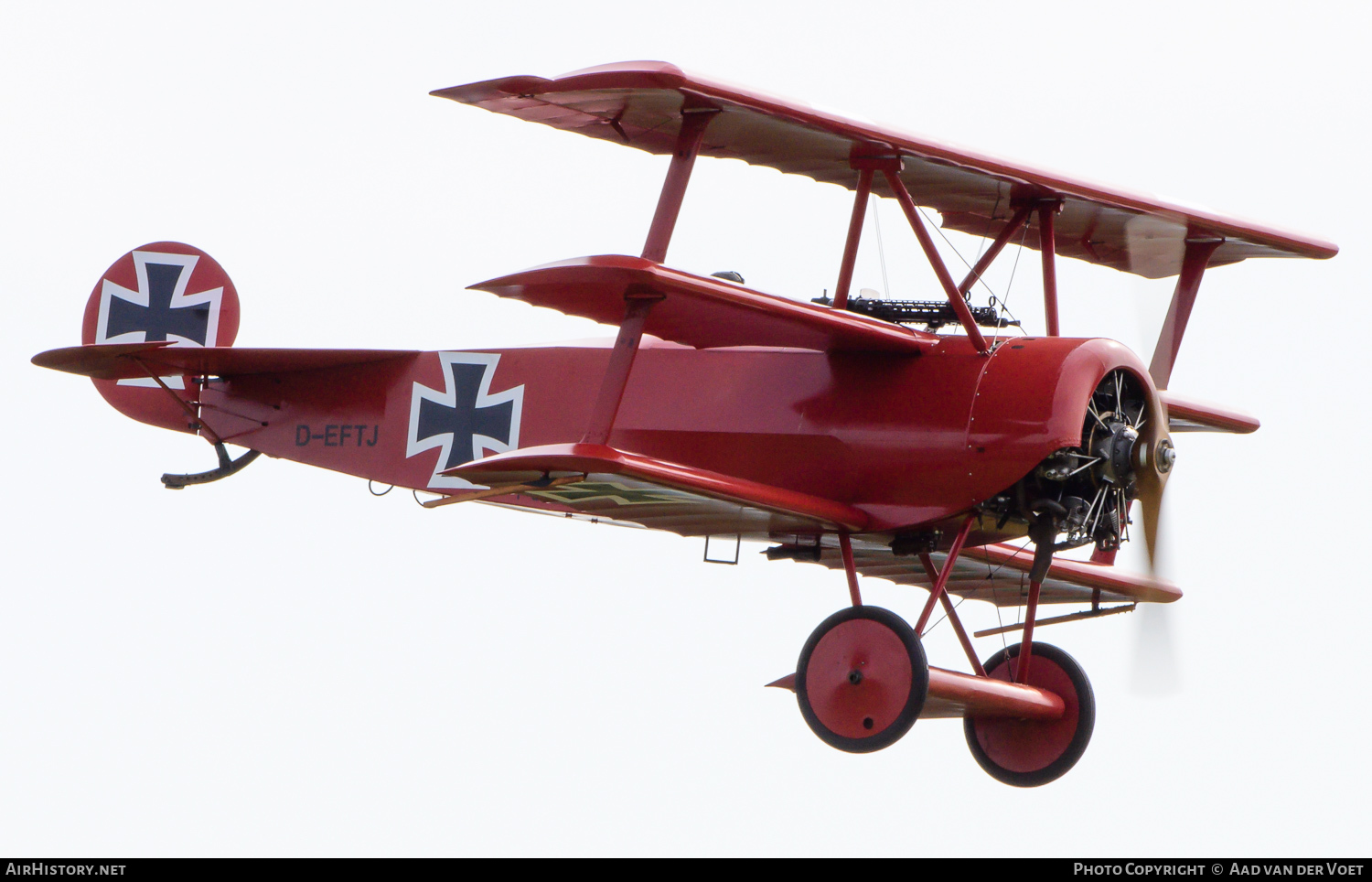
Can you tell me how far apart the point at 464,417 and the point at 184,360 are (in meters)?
2.65

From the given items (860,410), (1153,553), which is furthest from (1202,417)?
(860,410)

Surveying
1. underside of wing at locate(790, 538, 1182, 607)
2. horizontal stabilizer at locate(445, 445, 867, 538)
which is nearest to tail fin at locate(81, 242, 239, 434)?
horizontal stabilizer at locate(445, 445, 867, 538)

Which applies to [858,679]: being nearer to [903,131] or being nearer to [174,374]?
[903,131]

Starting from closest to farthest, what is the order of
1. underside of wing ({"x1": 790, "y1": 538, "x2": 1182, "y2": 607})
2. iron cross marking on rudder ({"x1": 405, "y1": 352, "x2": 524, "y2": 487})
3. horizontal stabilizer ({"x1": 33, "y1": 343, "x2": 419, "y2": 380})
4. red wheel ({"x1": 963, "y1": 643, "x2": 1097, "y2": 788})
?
red wheel ({"x1": 963, "y1": 643, "x2": 1097, "y2": 788})
underside of wing ({"x1": 790, "y1": 538, "x2": 1182, "y2": 607})
iron cross marking on rudder ({"x1": 405, "y1": 352, "x2": 524, "y2": 487})
horizontal stabilizer ({"x1": 33, "y1": 343, "x2": 419, "y2": 380})

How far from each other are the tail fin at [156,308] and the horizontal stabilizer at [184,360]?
58 cm

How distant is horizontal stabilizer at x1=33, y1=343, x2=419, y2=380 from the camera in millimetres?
15484

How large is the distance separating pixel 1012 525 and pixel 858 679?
1.69m

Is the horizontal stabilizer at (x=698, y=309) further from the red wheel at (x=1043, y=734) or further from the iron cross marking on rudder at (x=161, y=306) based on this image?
the iron cross marking on rudder at (x=161, y=306)

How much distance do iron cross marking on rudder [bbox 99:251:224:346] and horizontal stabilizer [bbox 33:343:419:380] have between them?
71 centimetres

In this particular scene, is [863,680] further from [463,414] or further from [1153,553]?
[463,414]

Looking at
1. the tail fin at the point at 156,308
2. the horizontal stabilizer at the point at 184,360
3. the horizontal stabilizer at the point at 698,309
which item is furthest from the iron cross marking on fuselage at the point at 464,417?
the tail fin at the point at 156,308

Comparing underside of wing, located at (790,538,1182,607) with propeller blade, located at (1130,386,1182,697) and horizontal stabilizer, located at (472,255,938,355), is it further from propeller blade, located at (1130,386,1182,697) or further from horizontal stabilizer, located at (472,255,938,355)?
horizontal stabilizer, located at (472,255,938,355)

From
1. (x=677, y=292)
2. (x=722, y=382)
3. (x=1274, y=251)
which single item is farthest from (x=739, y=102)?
(x=1274, y=251)

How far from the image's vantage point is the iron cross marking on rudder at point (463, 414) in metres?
14.7
